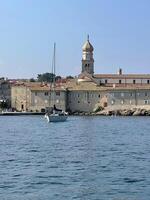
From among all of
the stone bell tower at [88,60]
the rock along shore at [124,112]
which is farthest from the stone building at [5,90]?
the rock along shore at [124,112]

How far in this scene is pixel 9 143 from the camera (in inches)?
1211

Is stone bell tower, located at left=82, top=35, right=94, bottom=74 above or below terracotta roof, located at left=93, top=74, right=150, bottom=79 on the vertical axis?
above

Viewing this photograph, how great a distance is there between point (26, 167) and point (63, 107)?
69.1m

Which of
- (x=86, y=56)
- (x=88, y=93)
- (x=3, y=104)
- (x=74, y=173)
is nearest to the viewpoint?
(x=74, y=173)

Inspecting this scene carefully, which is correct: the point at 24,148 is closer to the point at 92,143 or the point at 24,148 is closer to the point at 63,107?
the point at 92,143

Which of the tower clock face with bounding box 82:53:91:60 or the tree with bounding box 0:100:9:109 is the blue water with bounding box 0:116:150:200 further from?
the tree with bounding box 0:100:9:109

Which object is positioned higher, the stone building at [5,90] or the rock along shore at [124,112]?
the stone building at [5,90]

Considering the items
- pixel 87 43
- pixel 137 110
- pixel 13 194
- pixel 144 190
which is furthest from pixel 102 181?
pixel 87 43

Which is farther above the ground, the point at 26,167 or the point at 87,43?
the point at 87,43

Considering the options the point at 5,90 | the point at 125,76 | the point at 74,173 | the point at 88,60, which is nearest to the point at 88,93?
the point at 88,60

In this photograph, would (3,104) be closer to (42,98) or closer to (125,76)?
(42,98)

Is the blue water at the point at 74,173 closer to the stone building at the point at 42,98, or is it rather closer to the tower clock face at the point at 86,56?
the stone building at the point at 42,98

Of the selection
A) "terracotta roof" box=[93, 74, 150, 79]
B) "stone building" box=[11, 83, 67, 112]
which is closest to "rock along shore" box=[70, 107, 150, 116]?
"stone building" box=[11, 83, 67, 112]

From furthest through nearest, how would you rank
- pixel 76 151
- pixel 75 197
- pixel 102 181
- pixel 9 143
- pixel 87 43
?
1. pixel 87 43
2. pixel 9 143
3. pixel 76 151
4. pixel 102 181
5. pixel 75 197
